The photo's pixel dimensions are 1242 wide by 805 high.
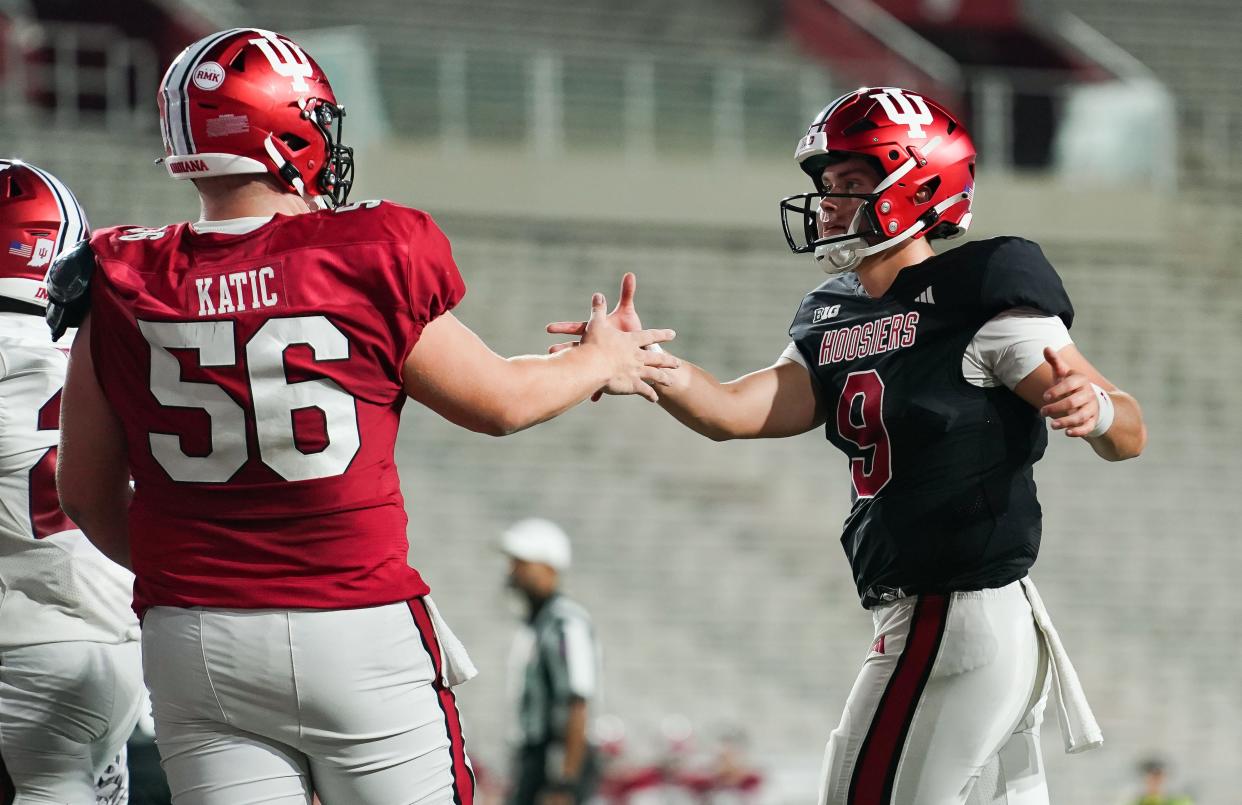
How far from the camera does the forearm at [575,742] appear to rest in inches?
265

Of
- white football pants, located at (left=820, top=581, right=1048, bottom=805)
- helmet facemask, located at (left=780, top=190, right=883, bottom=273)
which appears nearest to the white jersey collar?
helmet facemask, located at (left=780, top=190, right=883, bottom=273)

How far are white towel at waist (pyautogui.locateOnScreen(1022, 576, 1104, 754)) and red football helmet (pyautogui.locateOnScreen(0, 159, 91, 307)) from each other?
2.20 metres

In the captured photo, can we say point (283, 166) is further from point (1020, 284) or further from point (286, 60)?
point (1020, 284)

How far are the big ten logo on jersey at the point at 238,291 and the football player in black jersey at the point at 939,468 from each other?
916mm

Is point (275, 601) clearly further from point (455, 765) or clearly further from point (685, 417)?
point (685, 417)

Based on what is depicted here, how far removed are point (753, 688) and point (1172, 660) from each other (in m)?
3.43

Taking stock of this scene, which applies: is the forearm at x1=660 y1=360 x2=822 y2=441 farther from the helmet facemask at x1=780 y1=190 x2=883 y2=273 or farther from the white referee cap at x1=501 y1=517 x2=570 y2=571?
the white referee cap at x1=501 y1=517 x2=570 y2=571

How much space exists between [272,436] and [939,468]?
1.43 m

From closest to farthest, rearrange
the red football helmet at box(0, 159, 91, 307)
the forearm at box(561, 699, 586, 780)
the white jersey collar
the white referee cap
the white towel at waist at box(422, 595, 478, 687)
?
the white jersey collar
the white towel at waist at box(422, 595, 478, 687)
the red football helmet at box(0, 159, 91, 307)
the forearm at box(561, 699, 586, 780)
the white referee cap

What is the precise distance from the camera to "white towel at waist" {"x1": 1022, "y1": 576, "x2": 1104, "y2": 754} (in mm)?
3363

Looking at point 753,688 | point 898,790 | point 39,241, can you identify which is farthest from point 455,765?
point 753,688

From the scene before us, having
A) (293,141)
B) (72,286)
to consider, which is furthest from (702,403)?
(72,286)

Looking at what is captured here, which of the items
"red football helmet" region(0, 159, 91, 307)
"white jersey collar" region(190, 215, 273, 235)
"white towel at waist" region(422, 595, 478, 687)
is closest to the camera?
"white jersey collar" region(190, 215, 273, 235)

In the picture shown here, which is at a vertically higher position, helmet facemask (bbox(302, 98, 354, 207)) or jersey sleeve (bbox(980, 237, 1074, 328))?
helmet facemask (bbox(302, 98, 354, 207))
